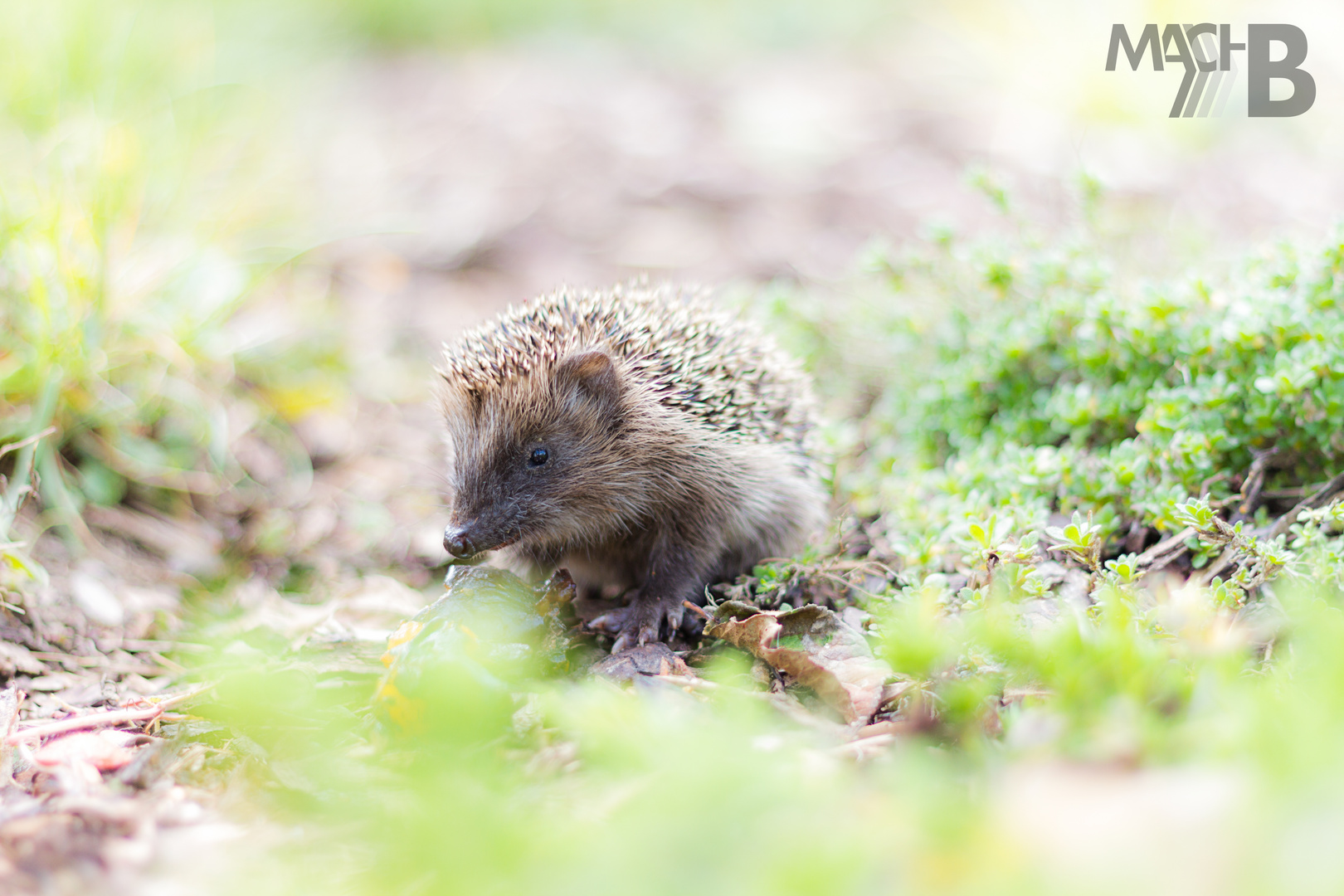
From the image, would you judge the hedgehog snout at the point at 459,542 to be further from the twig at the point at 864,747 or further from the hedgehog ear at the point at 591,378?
the twig at the point at 864,747

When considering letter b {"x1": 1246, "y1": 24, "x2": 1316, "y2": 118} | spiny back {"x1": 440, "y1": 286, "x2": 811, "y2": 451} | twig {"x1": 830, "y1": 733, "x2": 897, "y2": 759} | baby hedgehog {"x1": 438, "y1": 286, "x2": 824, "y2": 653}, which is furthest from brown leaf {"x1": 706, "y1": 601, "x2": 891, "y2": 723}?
letter b {"x1": 1246, "y1": 24, "x2": 1316, "y2": 118}

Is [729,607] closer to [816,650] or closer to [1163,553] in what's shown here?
[816,650]

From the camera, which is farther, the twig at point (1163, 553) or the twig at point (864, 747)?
the twig at point (1163, 553)

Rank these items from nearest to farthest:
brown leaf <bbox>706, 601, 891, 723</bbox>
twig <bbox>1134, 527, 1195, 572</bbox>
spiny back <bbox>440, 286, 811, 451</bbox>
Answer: brown leaf <bbox>706, 601, 891, 723</bbox> → twig <bbox>1134, 527, 1195, 572</bbox> → spiny back <bbox>440, 286, 811, 451</bbox>

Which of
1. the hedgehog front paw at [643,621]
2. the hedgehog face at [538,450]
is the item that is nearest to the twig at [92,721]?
the hedgehog face at [538,450]

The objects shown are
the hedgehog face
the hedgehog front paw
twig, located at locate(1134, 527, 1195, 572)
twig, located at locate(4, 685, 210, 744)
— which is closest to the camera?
twig, located at locate(4, 685, 210, 744)

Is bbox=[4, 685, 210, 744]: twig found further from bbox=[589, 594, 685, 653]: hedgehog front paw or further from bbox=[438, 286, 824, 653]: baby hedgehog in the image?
bbox=[589, 594, 685, 653]: hedgehog front paw

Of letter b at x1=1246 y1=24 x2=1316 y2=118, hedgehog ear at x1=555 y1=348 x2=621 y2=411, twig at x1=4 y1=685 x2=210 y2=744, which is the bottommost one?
twig at x1=4 y1=685 x2=210 y2=744

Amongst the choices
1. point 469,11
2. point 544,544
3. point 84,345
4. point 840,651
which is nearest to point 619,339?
point 544,544
